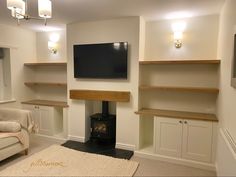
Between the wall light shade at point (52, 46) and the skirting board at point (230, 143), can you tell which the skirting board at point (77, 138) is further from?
the skirting board at point (230, 143)

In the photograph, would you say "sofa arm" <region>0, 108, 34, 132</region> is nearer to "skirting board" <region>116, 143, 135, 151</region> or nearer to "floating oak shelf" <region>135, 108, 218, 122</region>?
"skirting board" <region>116, 143, 135, 151</region>

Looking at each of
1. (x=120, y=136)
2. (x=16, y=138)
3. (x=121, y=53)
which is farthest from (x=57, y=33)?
(x=120, y=136)

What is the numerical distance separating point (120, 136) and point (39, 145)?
5.58 feet

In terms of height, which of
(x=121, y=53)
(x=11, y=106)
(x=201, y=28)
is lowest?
(x=11, y=106)

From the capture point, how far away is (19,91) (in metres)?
4.21

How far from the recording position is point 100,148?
11.6 feet

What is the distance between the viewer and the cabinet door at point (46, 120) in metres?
3.99

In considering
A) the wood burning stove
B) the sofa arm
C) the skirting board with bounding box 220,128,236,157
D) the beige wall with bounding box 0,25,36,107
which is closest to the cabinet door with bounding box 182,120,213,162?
the skirting board with bounding box 220,128,236,157

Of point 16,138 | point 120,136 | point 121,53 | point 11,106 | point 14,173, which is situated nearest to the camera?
point 14,173

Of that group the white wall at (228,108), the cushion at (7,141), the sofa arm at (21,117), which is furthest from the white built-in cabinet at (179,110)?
the cushion at (7,141)

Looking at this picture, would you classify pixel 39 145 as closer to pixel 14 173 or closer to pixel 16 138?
pixel 16 138

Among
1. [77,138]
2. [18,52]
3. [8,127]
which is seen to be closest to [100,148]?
[77,138]

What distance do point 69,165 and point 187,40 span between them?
2910 millimetres

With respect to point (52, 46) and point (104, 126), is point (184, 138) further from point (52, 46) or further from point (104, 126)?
point (52, 46)
